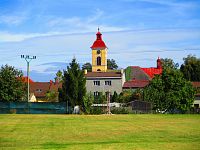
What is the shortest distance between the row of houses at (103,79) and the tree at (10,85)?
18489mm

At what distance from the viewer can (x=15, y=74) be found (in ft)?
273

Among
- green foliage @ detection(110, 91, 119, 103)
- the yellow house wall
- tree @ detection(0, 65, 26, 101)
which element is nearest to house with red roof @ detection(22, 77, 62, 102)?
the yellow house wall

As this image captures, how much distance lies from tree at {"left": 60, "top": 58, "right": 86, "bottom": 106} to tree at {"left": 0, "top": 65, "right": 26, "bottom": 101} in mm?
8402

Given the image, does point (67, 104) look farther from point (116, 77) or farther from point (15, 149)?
point (15, 149)

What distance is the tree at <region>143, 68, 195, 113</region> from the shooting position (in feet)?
251

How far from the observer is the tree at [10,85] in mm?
81062

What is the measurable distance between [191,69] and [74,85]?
4918cm

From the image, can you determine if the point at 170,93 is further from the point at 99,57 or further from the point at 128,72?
the point at 99,57

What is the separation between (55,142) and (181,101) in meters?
55.4

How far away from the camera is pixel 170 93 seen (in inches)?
3012

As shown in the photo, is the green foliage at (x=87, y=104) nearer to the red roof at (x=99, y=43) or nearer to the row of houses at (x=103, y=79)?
the row of houses at (x=103, y=79)

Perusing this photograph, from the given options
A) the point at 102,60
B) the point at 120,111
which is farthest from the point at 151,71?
the point at 120,111

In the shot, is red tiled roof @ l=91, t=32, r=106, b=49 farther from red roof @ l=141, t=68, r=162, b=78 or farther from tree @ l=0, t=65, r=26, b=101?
tree @ l=0, t=65, r=26, b=101

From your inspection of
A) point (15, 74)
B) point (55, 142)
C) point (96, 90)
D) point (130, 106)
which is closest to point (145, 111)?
point (130, 106)
